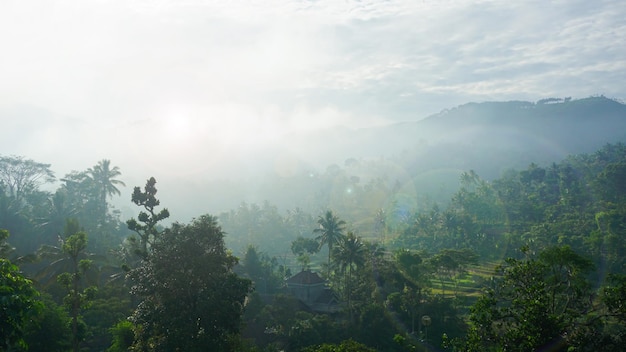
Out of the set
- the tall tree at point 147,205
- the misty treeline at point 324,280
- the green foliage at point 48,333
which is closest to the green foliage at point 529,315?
the misty treeline at point 324,280

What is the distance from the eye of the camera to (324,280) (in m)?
56.5

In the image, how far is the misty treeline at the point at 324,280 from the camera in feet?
55.0

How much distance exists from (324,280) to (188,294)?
35.3m

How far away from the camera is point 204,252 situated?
2423 cm

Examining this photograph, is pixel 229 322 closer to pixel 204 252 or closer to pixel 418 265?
pixel 204 252

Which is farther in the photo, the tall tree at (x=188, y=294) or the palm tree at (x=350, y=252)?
the palm tree at (x=350, y=252)

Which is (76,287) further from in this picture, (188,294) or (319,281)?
(319,281)

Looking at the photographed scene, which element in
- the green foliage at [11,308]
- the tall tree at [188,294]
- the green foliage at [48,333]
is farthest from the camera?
the green foliage at [48,333]

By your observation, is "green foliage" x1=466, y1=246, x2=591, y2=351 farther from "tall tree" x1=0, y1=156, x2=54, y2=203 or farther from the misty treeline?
"tall tree" x1=0, y1=156, x2=54, y2=203

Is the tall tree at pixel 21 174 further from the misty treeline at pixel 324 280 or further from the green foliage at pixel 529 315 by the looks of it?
the green foliage at pixel 529 315

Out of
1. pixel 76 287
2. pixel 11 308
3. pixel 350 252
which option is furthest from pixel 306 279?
pixel 11 308

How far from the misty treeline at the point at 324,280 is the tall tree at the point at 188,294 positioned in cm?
7

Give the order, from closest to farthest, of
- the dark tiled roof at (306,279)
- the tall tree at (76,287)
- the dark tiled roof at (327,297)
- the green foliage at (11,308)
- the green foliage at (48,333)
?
the green foliage at (11,308)
the tall tree at (76,287)
the green foliage at (48,333)
the dark tiled roof at (327,297)
the dark tiled roof at (306,279)

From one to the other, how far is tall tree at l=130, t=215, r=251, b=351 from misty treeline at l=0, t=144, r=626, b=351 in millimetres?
73
